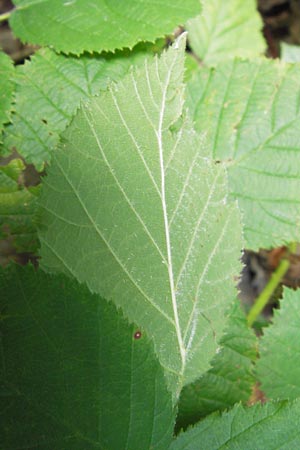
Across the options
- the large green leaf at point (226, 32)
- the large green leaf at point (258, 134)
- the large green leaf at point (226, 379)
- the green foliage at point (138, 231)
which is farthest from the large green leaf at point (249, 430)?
the large green leaf at point (226, 32)

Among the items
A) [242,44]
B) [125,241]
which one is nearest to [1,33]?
[242,44]

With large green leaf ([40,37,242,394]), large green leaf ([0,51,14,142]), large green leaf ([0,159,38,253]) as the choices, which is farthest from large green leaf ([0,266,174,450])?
large green leaf ([0,51,14,142])

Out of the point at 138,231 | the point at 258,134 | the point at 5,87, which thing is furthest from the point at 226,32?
the point at 138,231

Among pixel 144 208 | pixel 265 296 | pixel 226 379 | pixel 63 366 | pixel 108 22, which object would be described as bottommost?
pixel 265 296

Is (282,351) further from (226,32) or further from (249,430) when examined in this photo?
(226,32)

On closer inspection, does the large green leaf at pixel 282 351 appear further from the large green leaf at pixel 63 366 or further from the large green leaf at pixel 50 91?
the large green leaf at pixel 50 91

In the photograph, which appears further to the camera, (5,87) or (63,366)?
(5,87)
